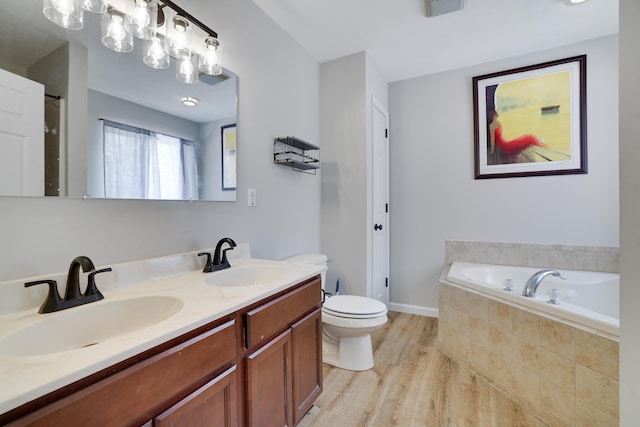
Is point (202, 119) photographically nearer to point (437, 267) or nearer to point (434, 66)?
point (434, 66)

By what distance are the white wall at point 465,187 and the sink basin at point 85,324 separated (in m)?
2.58

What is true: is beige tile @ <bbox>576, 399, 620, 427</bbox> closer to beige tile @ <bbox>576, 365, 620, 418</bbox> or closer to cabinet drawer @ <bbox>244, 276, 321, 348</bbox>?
beige tile @ <bbox>576, 365, 620, 418</bbox>

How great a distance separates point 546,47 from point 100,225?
3.54 meters

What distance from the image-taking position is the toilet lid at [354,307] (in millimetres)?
1856

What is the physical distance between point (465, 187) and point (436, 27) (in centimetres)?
146

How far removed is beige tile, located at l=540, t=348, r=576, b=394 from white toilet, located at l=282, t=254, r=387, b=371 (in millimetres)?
864

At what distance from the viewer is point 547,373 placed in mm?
1514

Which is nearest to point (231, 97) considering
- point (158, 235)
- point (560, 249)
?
point (158, 235)

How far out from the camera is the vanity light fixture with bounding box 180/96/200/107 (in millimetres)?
1474

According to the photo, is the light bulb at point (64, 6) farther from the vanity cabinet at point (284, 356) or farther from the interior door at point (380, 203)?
the interior door at point (380, 203)

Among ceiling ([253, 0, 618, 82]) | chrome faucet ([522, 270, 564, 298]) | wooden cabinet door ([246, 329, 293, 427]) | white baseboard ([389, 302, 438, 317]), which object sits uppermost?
ceiling ([253, 0, 618, 82])

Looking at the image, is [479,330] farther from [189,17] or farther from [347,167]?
[189,17]

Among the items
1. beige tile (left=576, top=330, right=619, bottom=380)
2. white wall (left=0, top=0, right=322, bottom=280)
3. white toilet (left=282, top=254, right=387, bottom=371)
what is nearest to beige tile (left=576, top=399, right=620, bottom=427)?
beige tile (left=576, top=330, right=619, bottom=380)

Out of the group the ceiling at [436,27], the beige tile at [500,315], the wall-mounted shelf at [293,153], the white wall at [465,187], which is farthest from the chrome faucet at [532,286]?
the ceiling at [436,27]
